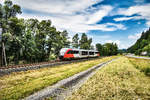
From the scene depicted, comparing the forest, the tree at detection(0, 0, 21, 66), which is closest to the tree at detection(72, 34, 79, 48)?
the forest

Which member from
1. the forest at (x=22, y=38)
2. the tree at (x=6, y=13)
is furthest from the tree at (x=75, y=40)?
the tree at (x=6, y=13)

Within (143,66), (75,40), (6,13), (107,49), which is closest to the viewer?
(143,66)

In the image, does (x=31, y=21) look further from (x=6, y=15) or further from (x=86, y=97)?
(x=86, y=97)

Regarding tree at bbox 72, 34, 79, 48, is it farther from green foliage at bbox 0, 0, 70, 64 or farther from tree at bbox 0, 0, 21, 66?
tree at bbox 0, 0, 21, 66

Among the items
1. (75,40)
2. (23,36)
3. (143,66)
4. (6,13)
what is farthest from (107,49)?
(6,13)

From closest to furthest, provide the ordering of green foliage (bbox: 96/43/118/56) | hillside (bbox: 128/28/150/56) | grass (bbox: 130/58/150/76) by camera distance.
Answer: grass (bbox: 130/58/150/76) < hillside (bbox: 128/28/150/56) < green foliage (bbox: 96/43/118/56)

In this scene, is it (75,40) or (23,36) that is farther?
(75,40)

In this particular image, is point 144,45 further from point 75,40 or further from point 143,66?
point 143,66

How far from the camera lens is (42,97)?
5.14 meters

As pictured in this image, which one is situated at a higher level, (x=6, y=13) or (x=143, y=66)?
(x=6, y=13)

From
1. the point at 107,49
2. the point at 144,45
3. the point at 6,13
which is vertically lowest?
the point at 107,49

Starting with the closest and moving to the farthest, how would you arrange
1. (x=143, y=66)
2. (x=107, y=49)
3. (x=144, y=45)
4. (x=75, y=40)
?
(x=143, y=66) < (x=75, y=40) < (x=107, y=49) < (x=144, y=45)

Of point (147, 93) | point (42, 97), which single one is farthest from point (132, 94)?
point (42, 97)

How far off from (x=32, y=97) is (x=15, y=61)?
28.3 m
